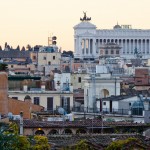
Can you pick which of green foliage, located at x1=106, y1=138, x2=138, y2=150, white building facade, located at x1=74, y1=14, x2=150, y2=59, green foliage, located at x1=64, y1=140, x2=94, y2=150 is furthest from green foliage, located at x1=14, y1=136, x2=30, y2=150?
white building facade, located at x1=74, y1=14, x2=150, y2=59

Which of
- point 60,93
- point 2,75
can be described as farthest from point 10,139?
point 60,93

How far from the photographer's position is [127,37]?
174 metres

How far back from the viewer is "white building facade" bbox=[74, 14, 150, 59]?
170 metres

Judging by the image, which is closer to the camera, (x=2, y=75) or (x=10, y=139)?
(x=10, y=139)

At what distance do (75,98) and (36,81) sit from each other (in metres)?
3.33

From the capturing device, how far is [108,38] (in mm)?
174375

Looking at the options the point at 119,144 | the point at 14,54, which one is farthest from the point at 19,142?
the point at 14,54

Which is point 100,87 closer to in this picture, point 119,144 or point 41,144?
point 41,144

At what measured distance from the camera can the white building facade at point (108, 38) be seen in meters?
170

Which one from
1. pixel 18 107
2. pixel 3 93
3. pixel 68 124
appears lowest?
pixel 68 124

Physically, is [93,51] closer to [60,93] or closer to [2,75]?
[60,93]

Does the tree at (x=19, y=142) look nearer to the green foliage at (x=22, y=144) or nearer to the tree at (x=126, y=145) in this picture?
the green foliage at (x=22, y=144)

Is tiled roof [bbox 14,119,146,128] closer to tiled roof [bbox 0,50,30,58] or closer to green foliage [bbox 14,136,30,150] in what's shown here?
green foliage [bbox 14,136,30,150]

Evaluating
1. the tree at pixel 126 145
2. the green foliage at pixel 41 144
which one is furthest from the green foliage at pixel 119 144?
the green foliage at pixel 41 144
